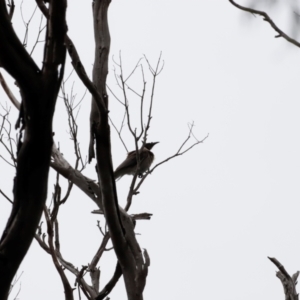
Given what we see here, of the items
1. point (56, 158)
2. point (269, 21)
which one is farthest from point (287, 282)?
point (269, 21)

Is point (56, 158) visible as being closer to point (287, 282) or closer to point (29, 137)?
point (287, 282)

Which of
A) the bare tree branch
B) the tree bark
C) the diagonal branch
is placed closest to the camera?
the diagonal branch

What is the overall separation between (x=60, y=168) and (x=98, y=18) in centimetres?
114

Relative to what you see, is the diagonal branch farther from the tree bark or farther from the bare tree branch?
the bare tree branch

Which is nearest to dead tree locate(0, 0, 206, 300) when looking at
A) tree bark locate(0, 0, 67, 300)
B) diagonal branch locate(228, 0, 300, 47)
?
tree bark locate(0, 0, 67, 300)

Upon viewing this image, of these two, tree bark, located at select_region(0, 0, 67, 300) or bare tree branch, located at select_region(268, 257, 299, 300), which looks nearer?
tree bark, located at select_region(0, 0, 67, 300)

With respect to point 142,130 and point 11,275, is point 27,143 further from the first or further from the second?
point 142,130

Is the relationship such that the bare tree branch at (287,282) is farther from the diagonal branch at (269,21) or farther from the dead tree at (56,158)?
the diagonal branch at (269,21)

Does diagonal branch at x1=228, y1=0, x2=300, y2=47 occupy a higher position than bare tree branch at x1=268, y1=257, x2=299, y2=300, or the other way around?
bare tree branch at x1=268, y1=257, x2=299, y2=300

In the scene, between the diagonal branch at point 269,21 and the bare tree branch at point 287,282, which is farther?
the bare tree branch at point 287,282

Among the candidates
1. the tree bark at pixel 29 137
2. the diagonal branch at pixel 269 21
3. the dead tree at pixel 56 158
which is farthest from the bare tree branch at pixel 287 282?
the diagonal branch at pixel 269 21

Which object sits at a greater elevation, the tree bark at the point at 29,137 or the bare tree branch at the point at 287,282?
the bare tree branch at the point at 287,282

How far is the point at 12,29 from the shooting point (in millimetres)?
1869

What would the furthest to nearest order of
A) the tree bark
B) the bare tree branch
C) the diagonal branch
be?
the bare tree branch
the tree bark
the diagonal branch
